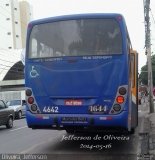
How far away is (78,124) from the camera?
10.2 m

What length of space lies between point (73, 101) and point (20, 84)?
60514mm

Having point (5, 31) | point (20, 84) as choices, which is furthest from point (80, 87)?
point (5, 31)

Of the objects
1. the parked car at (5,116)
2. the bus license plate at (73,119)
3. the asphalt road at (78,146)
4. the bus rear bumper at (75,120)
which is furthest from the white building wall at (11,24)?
the bus license plate at (73,119)

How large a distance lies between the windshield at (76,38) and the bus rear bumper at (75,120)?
62.0 inches

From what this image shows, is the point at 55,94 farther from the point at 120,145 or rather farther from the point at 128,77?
the point at 120,145

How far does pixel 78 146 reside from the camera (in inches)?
468

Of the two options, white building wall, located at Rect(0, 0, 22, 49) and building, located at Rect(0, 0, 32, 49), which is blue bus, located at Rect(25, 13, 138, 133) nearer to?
building, located at Rect(0, 0, 32, 49)

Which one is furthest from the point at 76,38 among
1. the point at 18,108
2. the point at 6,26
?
the point at 6,26

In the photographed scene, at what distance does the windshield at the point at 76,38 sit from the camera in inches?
408

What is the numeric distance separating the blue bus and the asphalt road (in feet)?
2.30

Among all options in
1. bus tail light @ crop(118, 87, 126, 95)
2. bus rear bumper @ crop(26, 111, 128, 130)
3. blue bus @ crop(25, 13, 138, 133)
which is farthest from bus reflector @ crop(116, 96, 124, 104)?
bus rear bumper @ crop(26, 111, 128, 130)

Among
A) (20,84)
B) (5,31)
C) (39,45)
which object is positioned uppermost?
(5,31)

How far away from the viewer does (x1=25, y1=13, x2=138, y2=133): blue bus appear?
10.1 m

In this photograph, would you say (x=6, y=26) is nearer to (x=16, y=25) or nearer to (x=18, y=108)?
(x=16, y=25)
